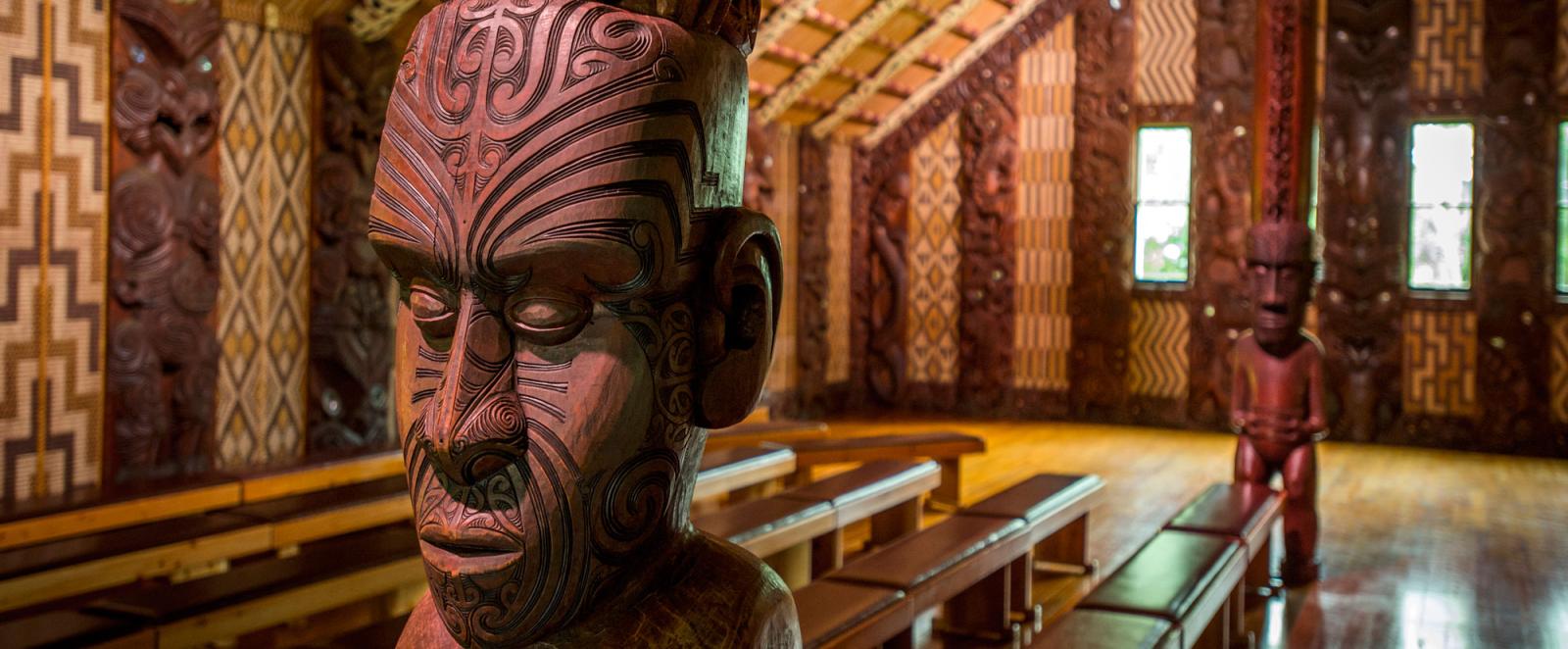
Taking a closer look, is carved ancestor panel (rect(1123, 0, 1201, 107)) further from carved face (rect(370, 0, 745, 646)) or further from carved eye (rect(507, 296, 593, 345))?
carved eye (rect(507, 296, 593, 345))

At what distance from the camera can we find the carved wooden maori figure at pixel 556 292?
4.31 feet

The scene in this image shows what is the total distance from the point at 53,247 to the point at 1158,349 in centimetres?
783

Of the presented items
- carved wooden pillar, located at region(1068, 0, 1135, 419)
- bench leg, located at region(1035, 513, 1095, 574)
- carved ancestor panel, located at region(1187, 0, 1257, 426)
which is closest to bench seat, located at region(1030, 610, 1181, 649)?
bench leg, located at region(1035, 513, 1095, 574)

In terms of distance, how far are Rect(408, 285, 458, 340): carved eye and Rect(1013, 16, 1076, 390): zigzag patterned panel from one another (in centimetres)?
929

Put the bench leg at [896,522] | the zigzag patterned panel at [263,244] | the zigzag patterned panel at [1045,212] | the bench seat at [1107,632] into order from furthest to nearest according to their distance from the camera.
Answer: the zigzag patterned panel at [1045,212] → the zigzag patterned panel at [263,244] → the bench leg at [896,522] → the bench seat at [1107,632]

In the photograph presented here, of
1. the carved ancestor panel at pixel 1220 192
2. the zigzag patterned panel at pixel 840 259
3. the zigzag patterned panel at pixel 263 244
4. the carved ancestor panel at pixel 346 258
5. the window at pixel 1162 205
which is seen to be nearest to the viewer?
the zigzag patterned panel at pixel 263 244

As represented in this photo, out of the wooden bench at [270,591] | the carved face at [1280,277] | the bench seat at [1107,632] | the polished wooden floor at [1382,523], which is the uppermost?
the carved face at [1280,277]

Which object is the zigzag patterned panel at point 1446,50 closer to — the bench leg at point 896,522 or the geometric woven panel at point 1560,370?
the geometric woven panel at point 1560,370

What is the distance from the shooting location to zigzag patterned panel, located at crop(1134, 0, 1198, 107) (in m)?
9.68

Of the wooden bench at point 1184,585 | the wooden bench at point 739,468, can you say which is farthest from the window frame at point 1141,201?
the wooden bench at point 1184,585

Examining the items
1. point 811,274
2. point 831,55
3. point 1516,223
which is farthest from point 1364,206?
point 811,274

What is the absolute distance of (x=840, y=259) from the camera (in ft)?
35.5

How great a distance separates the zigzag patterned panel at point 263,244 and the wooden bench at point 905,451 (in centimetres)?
256

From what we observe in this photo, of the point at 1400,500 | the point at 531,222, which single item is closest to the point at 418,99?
the point at 531,222
